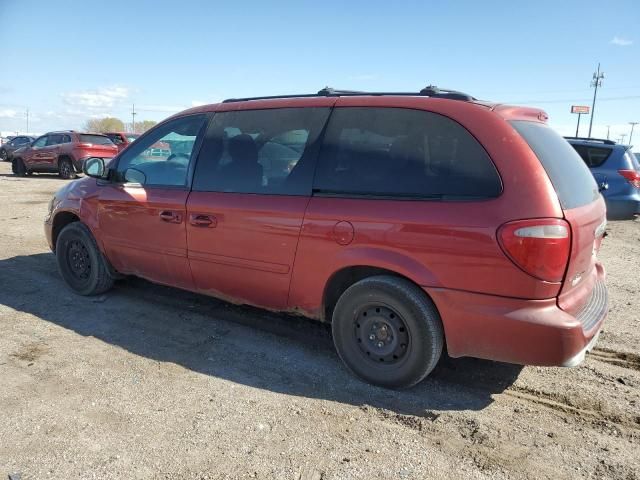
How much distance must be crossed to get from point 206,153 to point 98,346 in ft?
5.88

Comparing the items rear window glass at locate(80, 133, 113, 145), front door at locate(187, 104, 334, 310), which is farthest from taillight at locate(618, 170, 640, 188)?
rear window glass at locate(80, 133, 113, 145)

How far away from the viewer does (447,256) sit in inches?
113

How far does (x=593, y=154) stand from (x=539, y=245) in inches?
310

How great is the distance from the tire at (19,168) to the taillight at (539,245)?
21404 mm

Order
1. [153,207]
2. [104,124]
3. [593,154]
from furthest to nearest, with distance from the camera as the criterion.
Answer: [104,124], [593,154], [153,207]

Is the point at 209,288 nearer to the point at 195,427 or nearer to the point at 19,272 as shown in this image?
the point at 195,427

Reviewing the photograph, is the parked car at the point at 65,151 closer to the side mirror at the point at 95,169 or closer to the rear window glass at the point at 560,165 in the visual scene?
the side mirror at the point at 95,169

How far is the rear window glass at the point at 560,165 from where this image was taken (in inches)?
112

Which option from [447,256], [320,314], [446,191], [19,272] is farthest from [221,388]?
[19,272]

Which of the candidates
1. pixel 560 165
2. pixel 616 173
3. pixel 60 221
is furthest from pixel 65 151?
pixel 560 165

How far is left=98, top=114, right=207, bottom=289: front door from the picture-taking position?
4.16m

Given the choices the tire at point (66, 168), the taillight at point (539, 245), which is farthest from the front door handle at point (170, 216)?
the tire at point (66, 168)

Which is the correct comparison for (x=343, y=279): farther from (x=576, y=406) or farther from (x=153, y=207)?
(x=153, y=207)

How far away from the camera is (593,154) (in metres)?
9.21
